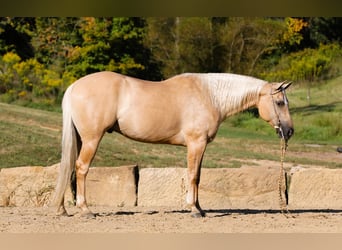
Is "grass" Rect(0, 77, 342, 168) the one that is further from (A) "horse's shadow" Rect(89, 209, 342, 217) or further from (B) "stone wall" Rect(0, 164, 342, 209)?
(A) "horse's shadow" Rect(89, 209, 342, 217)

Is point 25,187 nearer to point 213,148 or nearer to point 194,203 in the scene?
point 194,203

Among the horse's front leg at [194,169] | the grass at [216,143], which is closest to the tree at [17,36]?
the grass at [216,143]

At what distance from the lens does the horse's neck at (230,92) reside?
7.74 meters

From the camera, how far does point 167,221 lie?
23.2ft

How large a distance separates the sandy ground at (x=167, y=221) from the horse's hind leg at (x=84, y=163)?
0.13 m

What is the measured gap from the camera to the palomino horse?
7.36 metres

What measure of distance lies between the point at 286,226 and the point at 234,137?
472 inches

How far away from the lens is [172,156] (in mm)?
14820

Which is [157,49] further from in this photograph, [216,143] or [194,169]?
[194,169]

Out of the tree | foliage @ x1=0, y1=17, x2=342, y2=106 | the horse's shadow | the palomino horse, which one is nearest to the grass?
foliage @ x1=0, y1=17, x2=342, y2=106

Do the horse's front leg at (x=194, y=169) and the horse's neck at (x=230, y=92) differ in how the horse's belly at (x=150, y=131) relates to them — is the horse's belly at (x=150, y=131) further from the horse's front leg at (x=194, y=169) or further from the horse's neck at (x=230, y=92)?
the horse's neck at (x=230, y=92)

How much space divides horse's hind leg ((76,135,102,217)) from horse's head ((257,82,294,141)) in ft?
5.93

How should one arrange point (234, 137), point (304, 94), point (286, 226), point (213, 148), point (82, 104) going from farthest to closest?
point (304, 94)
point (234, 137)
point (213, 148)
point (82, 104)
point (286, 226)

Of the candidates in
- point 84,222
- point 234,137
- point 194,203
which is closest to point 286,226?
point 194,203
